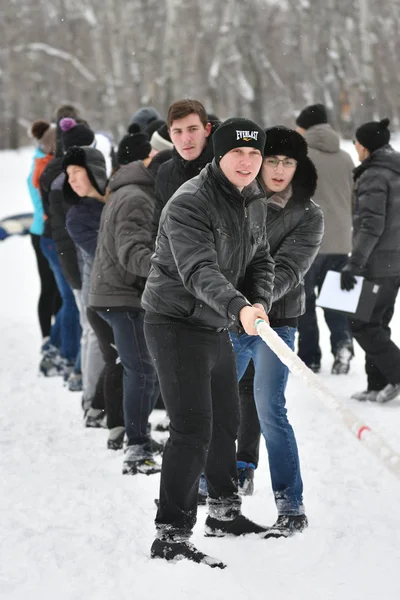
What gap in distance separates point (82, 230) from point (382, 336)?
2245 millimetres

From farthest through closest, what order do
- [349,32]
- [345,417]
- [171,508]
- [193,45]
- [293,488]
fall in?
[193,45], [349,32], [293,488], [171,508], [345,417]

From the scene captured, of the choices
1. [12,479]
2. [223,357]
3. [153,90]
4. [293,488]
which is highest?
[153,90]

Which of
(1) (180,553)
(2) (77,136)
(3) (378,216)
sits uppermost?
(2) (77,136)

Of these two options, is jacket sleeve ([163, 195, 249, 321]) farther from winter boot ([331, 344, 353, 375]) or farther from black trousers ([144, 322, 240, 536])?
winter boot ([331, 344, 353, 375])

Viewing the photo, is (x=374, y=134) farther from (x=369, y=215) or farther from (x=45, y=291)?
(x=45, y=291)

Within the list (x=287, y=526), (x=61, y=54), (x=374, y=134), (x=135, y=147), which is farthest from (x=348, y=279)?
(x=61, y=54)

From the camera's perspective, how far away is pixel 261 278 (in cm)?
423

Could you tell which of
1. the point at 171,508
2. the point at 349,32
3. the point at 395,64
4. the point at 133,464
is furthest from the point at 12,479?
the point at 395,64

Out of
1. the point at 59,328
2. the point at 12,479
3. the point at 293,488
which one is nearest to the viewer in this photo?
the point at 293,488

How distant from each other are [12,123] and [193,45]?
757 centimetres

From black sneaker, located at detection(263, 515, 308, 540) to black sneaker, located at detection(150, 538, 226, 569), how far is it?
439mm

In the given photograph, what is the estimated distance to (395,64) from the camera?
114 feet

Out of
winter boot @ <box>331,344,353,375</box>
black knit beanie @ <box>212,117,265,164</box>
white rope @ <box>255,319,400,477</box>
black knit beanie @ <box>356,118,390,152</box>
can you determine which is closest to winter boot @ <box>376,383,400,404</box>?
winter boot @ <box>331,344,353,375</box>

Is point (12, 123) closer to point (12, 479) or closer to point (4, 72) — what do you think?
point (4, 72)
